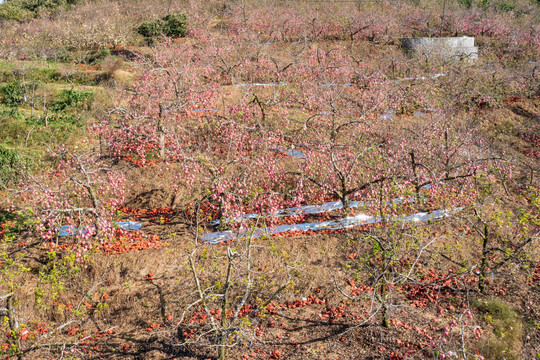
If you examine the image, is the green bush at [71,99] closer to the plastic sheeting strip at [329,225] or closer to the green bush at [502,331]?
the plastic sheeting strip at [329,225]

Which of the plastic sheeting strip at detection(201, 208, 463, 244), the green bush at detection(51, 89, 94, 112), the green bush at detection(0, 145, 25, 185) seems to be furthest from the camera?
the green bush at detection(51, 89, 94, 112)

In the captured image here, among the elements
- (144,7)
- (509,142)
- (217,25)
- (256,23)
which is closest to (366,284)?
(509,142)

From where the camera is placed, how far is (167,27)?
32.4 metres

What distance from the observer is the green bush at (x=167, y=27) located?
31938 mm

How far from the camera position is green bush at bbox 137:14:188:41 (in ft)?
105

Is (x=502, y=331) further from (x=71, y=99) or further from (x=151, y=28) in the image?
(x=151, y=28)

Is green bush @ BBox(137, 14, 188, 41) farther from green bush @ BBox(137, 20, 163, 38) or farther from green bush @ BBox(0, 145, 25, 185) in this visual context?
green bush @ BBox(0, 145, 25, 185)

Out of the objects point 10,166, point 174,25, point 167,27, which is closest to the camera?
point 10,166

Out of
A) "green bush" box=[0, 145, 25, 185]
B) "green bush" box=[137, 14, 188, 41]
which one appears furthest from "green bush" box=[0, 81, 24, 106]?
"green bush" box=[137, 14, 188, 41]

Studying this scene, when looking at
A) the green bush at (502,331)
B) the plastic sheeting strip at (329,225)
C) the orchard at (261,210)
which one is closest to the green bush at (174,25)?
the orchard at (261,210)

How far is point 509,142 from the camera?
21500mm

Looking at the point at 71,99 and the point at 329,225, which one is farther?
the point at 71,99

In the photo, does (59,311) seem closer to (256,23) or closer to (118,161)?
(118,161)

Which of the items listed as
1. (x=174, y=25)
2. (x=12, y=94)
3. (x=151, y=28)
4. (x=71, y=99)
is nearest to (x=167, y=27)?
(x=174, y=25)
